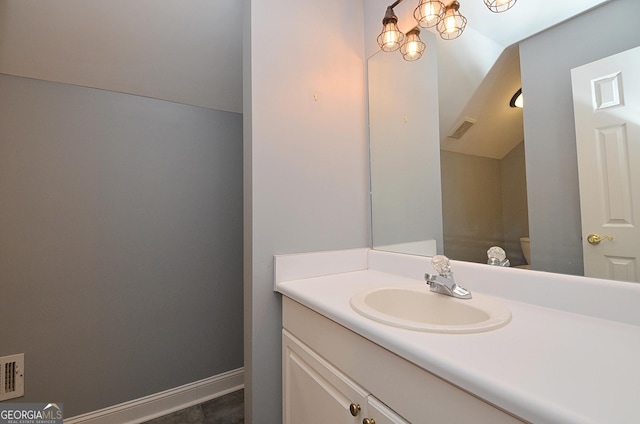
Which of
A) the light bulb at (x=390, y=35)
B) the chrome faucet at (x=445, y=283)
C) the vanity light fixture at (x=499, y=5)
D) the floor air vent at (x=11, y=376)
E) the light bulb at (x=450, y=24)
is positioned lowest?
the floor air vent at (x=11, y=376)

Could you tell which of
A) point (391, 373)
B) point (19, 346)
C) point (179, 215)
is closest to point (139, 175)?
point (179, 215)

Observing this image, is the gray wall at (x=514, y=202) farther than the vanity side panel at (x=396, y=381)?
Yes

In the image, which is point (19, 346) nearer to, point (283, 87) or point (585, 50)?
point (283, 87)

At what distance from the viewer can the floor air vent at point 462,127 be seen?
109 centimetres

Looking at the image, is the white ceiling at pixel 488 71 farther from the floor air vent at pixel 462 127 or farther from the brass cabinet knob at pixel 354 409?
the brass cabinet knob at pixel 354 409

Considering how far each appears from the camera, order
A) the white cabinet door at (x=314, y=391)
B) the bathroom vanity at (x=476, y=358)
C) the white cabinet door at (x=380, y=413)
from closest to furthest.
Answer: the bathroom vanity at (x=476, y=358)
the white cabinet door at (x=380, y=413)
the white cabinet door at (x=314, y=391)

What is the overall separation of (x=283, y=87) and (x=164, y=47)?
76cm

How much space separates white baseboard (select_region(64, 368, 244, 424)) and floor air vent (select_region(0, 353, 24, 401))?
0.27 meters

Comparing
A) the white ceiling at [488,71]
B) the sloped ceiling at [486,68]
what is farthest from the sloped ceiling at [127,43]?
the white ceiling at [488,71]

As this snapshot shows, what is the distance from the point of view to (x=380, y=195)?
1.40 metres

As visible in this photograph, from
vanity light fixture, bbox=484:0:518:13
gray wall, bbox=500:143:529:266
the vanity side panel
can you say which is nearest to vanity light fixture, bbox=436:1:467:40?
vanity light fixture, bbox=484:0:518:13

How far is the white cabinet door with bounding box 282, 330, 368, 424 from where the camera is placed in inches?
28.4

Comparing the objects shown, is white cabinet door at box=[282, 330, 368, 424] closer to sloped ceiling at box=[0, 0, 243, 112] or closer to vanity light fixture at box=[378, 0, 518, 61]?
vanity light fixture at box=[378, 0, 518, 61]

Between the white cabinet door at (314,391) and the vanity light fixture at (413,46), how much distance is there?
1.33 metres
